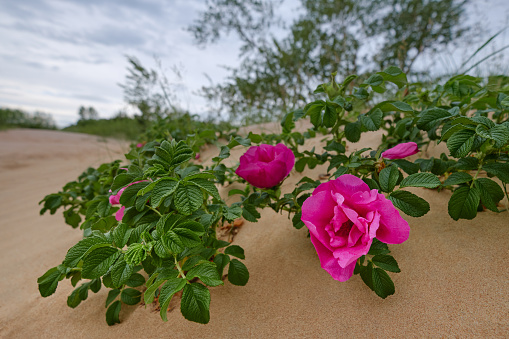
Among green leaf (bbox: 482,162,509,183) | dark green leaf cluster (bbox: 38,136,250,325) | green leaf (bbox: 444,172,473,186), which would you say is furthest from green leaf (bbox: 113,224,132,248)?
green leaf (bbox: 482,162,509,183)

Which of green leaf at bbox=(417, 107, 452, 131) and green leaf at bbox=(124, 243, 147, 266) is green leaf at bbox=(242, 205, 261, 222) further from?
green leaf at bbox=(417, 107, 452, 131)

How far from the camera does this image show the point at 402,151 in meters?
0.79

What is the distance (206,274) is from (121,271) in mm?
194

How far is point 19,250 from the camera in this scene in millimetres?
1604

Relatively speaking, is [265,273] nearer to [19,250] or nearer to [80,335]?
[80,335]

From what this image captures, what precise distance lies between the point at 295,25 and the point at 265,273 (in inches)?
275

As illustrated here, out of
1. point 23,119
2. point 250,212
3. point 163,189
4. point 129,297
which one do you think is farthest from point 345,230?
point 23,119

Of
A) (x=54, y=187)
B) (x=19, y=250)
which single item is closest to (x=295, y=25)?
(x=54, y=187)

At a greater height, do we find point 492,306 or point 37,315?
point 492,306

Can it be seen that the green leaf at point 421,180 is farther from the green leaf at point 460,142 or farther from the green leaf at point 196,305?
the green leaf at point 196,305

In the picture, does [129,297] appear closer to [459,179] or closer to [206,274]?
[206,274]

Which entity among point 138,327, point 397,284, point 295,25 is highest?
point 295,25

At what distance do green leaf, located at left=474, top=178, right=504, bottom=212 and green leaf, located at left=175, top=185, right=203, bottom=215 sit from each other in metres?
0.74

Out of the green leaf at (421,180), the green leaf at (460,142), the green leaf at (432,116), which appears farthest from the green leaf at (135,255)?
the green leaf at (432,116)
